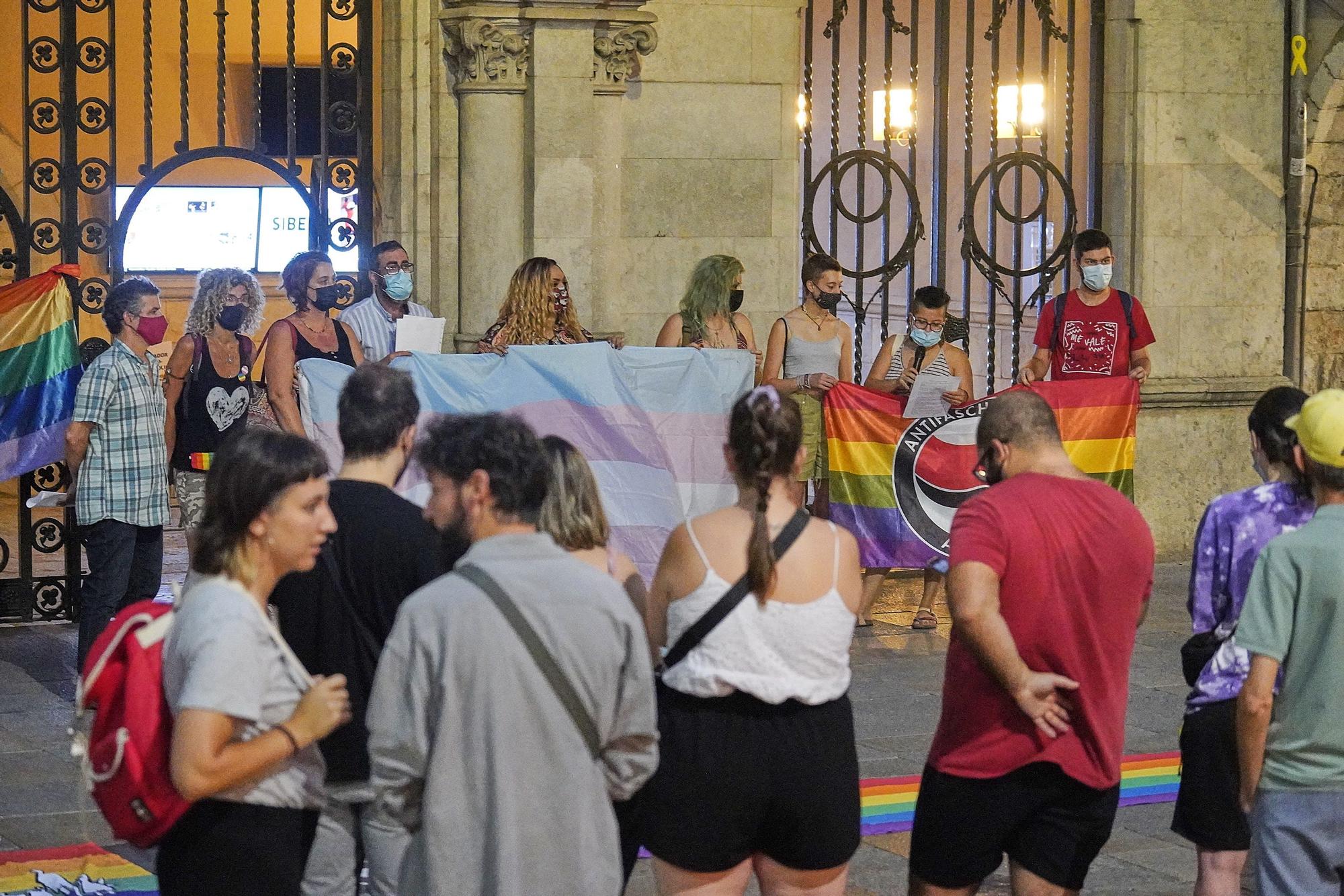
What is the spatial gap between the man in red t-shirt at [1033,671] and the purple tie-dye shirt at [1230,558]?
289 millimetres

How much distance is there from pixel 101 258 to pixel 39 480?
28.3ft

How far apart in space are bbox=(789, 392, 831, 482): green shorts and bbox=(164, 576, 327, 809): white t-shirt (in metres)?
6.28

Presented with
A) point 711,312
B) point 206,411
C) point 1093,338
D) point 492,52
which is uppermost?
point 492,52

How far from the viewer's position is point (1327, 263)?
12914 millimetres

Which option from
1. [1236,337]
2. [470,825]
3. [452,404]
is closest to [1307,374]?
[1236,337]

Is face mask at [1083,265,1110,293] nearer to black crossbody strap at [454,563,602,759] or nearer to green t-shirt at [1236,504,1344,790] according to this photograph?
green t-shirt at [1236,504,1344,790]

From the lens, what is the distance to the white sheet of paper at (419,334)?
27.6 ft

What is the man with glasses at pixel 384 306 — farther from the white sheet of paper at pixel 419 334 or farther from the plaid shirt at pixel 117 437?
the plaid shirt at pixel 117 437

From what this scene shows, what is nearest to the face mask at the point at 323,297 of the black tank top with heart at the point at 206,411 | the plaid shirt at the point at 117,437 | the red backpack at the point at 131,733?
the black tank top with heart at the point at 206,411

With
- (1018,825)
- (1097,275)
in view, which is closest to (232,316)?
(1097,275)

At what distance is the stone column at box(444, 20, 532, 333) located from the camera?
10375mm

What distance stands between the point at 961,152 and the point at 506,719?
15.2m

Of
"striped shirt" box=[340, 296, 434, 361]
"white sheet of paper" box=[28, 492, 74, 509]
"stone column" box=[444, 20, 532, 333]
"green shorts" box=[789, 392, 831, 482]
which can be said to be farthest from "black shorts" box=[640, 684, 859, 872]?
"stone column" box=[444, 20, 532, 333]

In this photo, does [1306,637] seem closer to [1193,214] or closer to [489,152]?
[489,152]
